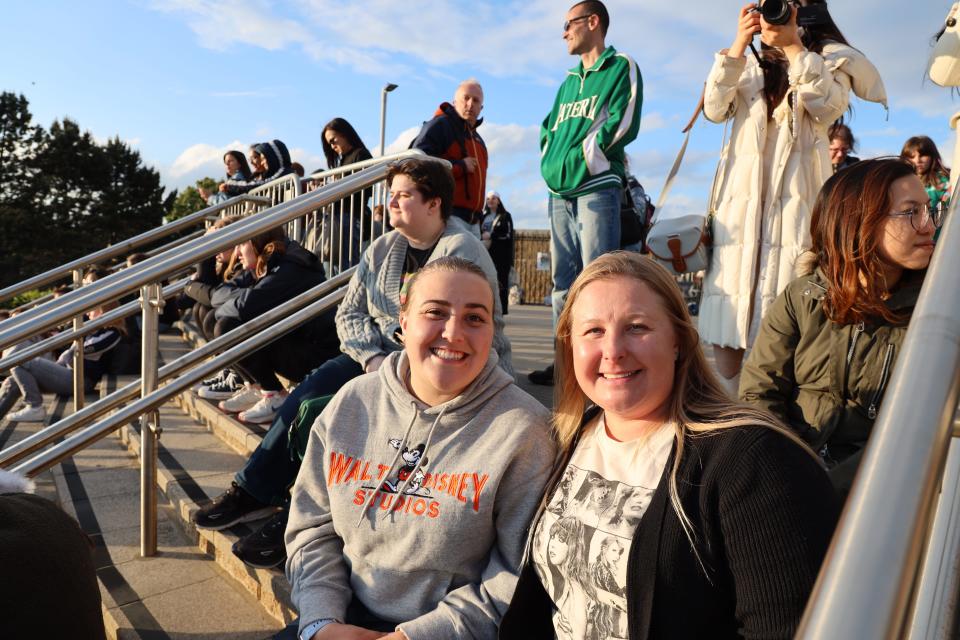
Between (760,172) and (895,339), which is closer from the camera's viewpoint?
(895,339)

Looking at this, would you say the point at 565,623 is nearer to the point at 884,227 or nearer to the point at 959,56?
the point at 884,227

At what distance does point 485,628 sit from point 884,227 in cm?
149

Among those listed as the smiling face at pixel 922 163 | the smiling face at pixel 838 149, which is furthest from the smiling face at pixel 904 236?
the smiling face at pixel 838 149

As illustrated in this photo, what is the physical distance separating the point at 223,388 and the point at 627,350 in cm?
457

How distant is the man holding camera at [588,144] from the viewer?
3.78m

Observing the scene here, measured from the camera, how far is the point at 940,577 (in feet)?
3.89

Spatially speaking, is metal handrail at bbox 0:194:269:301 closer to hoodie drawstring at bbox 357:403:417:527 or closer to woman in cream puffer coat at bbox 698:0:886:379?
hoodie drawstring at bbox 357:403:417:527

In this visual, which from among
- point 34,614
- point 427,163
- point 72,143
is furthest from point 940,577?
point 72,143

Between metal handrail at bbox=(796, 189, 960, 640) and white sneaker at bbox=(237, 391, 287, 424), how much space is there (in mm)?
4111

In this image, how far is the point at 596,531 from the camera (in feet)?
4.66

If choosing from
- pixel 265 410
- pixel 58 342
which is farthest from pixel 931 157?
pixel 58 342

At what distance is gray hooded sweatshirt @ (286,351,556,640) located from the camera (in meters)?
1.71

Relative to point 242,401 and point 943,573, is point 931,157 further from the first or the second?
point 242,401

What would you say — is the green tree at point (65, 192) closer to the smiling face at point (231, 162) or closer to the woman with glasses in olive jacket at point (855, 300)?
the smiling face at point (231, 162)
